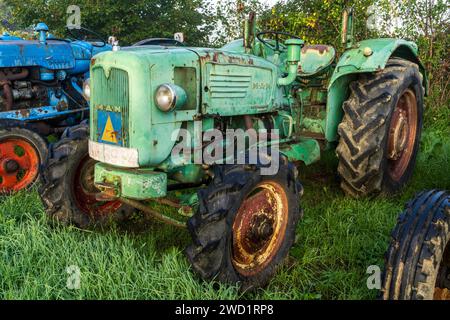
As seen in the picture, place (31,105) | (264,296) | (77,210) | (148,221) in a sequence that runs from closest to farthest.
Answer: (264,296)
(77,210)
(148,221)
(31,105)

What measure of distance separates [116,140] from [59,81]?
3.35 m

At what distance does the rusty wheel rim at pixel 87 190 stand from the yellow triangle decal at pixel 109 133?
71 centimetres

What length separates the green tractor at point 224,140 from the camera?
3072 mm

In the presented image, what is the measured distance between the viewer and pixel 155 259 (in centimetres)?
336

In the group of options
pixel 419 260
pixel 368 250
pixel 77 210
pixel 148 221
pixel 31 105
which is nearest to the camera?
pixel 419 260

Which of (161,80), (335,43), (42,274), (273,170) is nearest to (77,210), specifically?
(42,274)

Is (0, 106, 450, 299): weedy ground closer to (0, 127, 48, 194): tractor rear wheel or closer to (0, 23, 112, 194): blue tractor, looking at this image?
(0, 127, 48, 194): tractor rear wheel

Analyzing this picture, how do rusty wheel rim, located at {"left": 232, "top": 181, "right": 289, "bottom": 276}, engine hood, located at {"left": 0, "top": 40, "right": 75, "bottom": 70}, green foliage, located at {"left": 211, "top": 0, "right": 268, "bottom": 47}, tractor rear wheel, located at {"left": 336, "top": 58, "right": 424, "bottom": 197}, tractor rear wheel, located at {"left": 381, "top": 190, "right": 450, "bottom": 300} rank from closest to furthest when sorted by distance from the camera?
1. tractor rear wheel, located at {"left": 381, "top": 190, "right": 450, "bottom": 300}
2. rusty wheel rim, located at {"left": 232, "top": 181, "right": 289, "bottom": 276}
3. tractor rear wheel, located at {"left": 336, "top": 58, "right": 424, "bottom": 197}
4. engine hood, located at {"left": 0, "top": 40, "right": 75, "bottom": 70}
5. green foliage, located at {"left": 211, "top": 0, "right": 268, "bottom": 47}

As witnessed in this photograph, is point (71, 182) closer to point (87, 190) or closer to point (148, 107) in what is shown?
point (87, 190)

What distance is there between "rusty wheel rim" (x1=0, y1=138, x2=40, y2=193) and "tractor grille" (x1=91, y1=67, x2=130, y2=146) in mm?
2069

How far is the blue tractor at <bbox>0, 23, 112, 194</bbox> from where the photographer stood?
16.5 ft

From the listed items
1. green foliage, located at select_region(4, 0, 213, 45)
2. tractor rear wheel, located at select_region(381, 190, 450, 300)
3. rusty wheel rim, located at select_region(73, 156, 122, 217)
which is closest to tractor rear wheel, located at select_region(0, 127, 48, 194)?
rusty wheel rim, located at select_region(73, 156, 122, 217)

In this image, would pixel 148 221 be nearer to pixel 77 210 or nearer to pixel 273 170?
pixel 77 210

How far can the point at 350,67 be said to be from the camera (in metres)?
4.39
